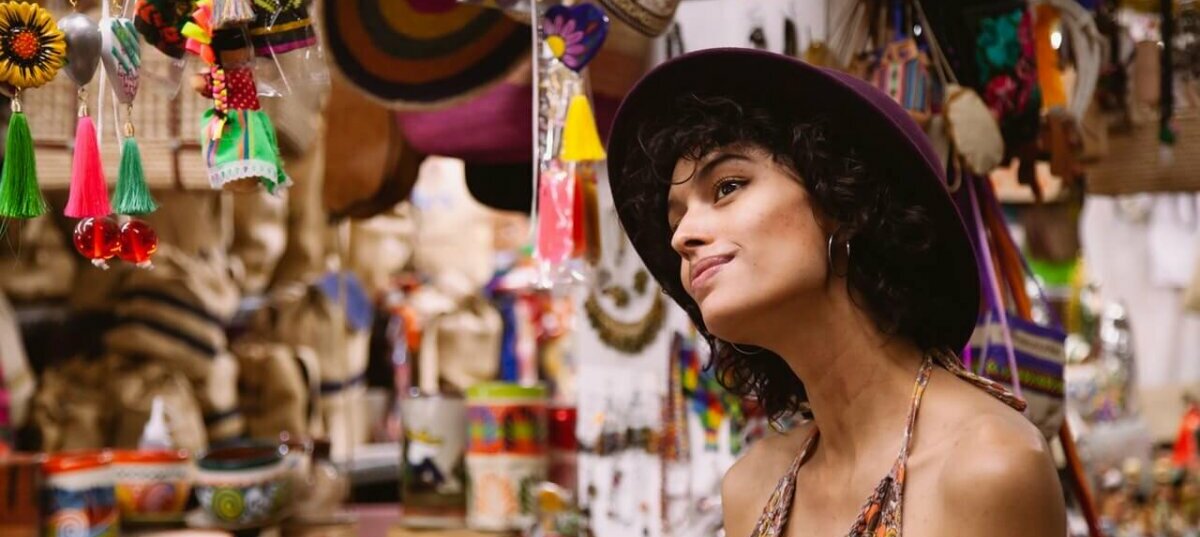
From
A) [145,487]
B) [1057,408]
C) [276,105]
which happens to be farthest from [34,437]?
[1057,408]

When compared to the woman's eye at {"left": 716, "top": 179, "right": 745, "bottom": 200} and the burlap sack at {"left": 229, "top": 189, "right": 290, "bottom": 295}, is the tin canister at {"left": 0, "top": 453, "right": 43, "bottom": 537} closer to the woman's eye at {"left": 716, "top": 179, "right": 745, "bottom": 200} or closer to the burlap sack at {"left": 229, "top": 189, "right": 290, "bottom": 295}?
the woman's eye at {"left": 716, "top": 179, "right": 745, "bottom": 200}

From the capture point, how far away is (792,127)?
1381 mm

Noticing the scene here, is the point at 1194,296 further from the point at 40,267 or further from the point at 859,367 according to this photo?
the point at 40,267

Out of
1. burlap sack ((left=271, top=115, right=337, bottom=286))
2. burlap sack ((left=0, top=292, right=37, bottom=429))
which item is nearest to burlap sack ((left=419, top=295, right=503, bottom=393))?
burlap sack ((left=271, top=115, right=337, bottom=286))

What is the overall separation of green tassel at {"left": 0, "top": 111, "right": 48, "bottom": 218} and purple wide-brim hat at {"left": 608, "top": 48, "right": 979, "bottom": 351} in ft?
1.98

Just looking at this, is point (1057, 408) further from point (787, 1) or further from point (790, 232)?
point (790, 232)

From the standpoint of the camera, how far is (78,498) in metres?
2.20

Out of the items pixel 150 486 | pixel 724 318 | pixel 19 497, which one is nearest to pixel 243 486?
pixel 150 486

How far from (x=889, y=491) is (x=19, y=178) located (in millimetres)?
868

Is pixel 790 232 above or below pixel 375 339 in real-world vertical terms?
above

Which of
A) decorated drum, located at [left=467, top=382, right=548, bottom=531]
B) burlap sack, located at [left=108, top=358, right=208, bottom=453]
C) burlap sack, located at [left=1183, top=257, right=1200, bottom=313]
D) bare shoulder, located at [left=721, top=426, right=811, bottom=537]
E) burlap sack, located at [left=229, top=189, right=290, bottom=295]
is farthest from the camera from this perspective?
burlap sack, located at [left=229, top=189, right=290, bottom=295]

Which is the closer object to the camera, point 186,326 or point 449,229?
point 186,326

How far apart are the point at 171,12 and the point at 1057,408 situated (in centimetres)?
141

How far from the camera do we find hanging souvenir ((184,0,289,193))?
1441 mm
